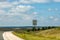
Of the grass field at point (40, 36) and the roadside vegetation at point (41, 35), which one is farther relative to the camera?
the roadside vegetation at point (41, 35)

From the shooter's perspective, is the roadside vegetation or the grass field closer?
the grass field

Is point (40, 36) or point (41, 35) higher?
point (40, 36)

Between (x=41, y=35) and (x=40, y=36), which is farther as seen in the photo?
(x=41, y=35)
